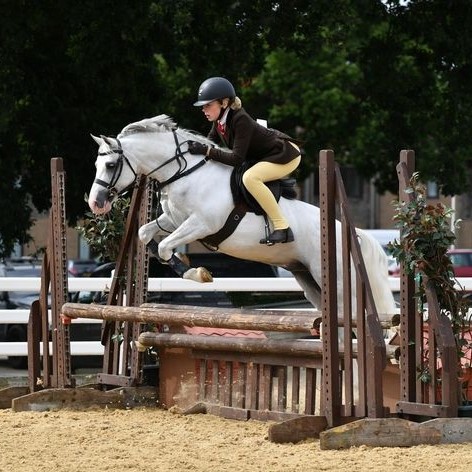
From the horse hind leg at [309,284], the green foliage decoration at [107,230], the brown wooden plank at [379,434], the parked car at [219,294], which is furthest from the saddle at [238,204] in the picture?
the parked car at [219,294]

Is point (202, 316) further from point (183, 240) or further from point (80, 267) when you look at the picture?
point (80, 267)

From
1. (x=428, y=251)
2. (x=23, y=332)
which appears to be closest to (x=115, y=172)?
(x=428, y=251)

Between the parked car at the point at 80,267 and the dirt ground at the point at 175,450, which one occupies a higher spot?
the parked car at the point at 80,267

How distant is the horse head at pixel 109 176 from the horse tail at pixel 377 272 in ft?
5.46

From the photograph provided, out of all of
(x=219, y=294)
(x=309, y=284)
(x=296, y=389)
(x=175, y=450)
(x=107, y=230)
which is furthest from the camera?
(x=219, y=294)

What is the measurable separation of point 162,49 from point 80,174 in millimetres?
2044

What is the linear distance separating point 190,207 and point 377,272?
4.58 ft

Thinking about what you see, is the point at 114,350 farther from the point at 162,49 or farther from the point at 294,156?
the point at 162,49

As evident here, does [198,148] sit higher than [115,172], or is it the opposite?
[198,148]

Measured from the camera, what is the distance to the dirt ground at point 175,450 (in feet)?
21.4

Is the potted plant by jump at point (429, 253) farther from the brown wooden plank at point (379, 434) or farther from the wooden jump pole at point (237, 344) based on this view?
the wooden jump pole at point (237, 344)

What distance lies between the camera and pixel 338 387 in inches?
294

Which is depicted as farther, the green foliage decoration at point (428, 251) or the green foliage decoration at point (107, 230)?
the green foliage decoration at point (107, 230)

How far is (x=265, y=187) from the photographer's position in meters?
8.82
